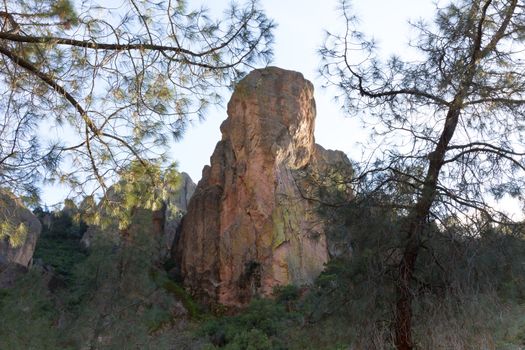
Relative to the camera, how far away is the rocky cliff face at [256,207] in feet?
77.9

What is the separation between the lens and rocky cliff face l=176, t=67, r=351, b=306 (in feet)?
77.9

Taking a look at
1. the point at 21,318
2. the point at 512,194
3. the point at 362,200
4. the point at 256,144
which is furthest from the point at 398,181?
the point at 256,144

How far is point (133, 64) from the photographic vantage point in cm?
493

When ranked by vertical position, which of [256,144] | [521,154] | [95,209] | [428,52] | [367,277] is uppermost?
[256,144]

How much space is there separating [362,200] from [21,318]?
7.54 m

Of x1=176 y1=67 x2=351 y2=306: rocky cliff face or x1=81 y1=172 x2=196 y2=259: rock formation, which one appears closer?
x1=81 y1=172 x2=196 y2=259: rock formation

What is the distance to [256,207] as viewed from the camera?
970 inches

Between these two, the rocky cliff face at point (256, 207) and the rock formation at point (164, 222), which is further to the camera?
the rocky cliff face at point (256, 207)

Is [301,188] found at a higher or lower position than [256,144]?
lower

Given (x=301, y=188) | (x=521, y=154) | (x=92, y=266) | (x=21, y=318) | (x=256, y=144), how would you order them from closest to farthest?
(x=521, y=154)
(x=301, y=188)
(x=21, y=318)
(x=92, y=266)
(x=256, y=144)

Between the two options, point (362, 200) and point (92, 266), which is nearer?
point (362, 200)

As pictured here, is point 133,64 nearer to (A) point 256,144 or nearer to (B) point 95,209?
(B) point 95,209

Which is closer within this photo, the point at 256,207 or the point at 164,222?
the point at 256,207

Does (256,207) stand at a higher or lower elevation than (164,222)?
lower
